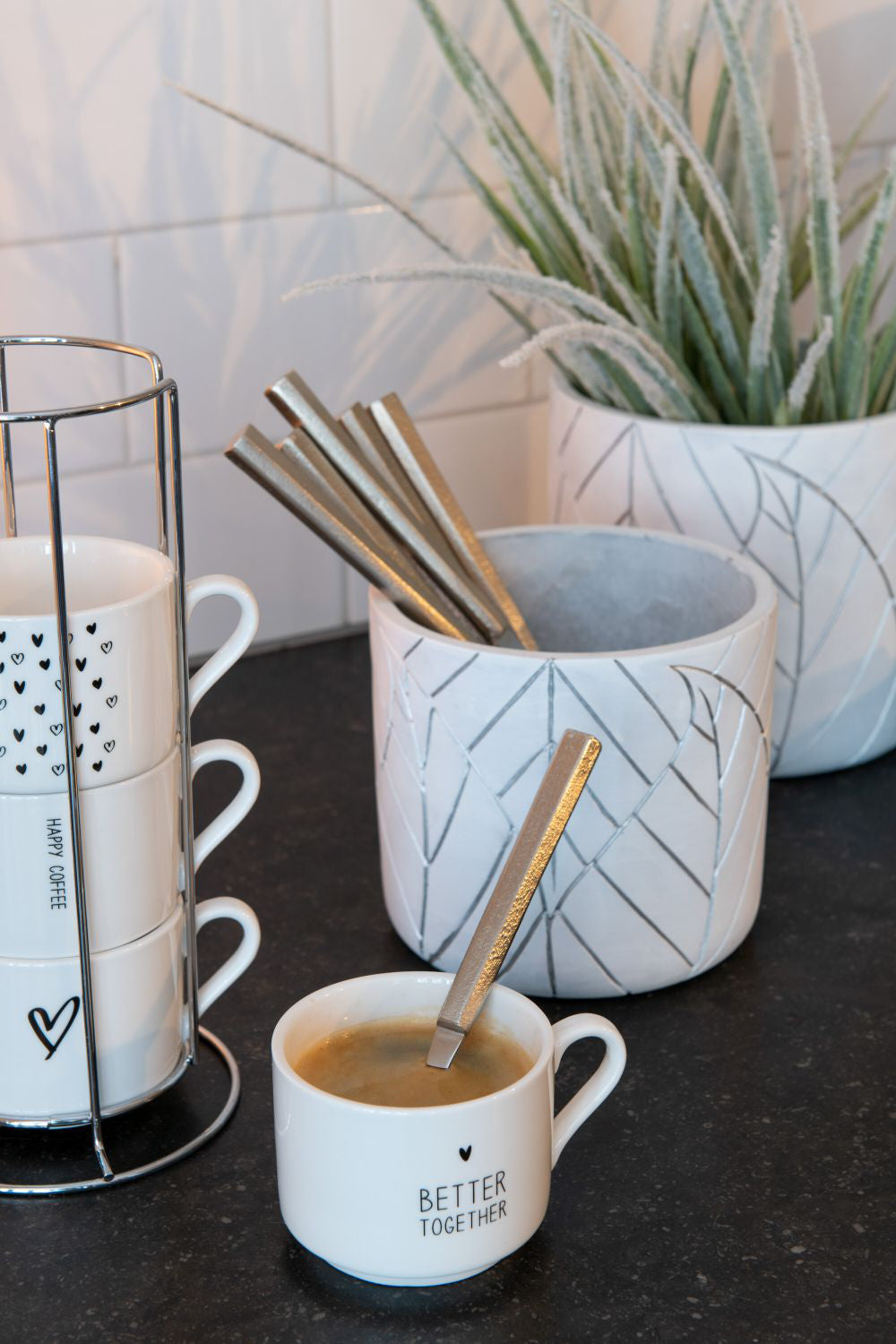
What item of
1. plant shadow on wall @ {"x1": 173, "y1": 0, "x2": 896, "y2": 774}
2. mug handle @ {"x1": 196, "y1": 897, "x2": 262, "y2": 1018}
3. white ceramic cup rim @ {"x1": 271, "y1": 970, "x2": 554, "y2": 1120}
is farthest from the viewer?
plant shadow on wall @ {"x1": 173, "y1": 0, "x2": 896, "y2": 774}

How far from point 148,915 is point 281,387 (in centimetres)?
19

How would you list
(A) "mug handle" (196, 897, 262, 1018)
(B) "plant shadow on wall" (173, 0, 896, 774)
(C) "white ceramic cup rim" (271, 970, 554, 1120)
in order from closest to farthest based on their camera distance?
(C) "white ceramic cup rim" (271, 970, 554, 1120) < (A) "mug handle" (196, 897, 262, 1018) < (B) "plant shadow on wall" (173, 0, 896, 774)

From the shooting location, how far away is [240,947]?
1.72 feet

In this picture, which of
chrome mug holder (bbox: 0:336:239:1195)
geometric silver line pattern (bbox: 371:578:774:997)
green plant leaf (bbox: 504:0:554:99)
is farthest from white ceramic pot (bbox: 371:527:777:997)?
green plant leaf (bbox: 504:0:554:99)

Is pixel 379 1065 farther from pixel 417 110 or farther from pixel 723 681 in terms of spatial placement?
pixel 417 110

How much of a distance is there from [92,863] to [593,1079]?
16 centimetres

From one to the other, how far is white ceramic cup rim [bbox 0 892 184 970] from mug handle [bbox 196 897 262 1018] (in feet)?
0.08

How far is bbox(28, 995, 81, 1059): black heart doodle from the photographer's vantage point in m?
0.47

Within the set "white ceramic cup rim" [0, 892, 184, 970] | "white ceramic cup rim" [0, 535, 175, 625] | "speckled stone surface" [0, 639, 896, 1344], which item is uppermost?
"white ceramic cup rim" [0, 535, 175, 625]

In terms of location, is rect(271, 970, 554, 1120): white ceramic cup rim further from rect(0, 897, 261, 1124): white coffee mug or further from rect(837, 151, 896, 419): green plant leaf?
rect(837, 151, 896, 419): green plant leaf


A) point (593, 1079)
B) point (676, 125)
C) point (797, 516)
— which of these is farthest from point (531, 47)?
point (593, 1079)

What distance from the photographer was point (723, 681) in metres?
0.55

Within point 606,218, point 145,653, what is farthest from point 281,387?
point 606,218

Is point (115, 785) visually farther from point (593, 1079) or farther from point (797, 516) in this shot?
point (797, 516)
